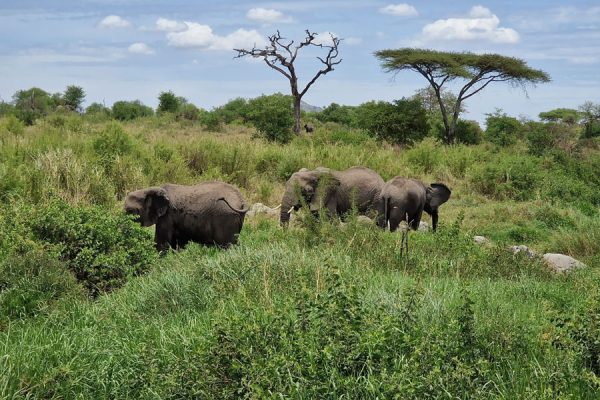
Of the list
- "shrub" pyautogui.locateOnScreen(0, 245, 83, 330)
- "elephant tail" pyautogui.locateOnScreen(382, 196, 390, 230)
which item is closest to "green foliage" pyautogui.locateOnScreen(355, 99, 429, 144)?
"elephant tail" pyautogui.locateOnScreen(382, 196, 390, 230)

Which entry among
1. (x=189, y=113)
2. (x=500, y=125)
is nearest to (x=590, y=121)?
(x=500, y=125)

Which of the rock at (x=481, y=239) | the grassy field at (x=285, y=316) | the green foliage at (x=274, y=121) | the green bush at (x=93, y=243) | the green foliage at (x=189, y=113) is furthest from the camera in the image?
the green foliage at (x=189, y=113)

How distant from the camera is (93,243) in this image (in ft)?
22.2

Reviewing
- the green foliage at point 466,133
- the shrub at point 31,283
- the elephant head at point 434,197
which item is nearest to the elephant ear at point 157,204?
the shrub at point 31,283

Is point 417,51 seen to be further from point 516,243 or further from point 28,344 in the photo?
point 28,344

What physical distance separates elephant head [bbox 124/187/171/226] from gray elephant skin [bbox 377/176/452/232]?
12.7ft

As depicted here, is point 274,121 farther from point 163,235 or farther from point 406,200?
point 163,235

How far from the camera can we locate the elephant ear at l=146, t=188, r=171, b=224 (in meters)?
8.08

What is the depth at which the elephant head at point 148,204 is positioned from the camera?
8.00 metres

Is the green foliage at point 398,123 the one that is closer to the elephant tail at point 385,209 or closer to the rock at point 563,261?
the elephant tail at point 385,209

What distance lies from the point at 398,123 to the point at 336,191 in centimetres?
1731

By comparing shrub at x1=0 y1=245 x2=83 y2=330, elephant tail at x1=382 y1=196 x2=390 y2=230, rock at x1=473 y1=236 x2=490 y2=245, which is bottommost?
rock at x1=473 y1=236 x2=490 y2=245

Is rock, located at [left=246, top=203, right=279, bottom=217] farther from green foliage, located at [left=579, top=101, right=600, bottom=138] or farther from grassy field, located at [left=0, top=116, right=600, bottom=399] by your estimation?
green foliage, located at [left=579, top=101, right=600, bottom=138]

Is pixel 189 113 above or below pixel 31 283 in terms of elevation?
above
